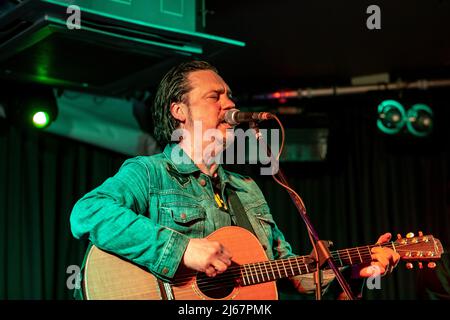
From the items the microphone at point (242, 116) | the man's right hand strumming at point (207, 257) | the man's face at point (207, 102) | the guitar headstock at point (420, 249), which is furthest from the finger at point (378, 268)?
the man's face at point (207, 102)

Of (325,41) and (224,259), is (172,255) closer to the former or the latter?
(224,259)

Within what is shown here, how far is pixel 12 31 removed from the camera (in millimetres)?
4223

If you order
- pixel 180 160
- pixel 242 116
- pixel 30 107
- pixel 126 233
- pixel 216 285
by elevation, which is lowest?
pixel 216 285

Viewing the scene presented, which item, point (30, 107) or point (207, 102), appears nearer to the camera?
point (207, 102)

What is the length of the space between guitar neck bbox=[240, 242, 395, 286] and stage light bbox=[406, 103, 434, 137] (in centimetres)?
379

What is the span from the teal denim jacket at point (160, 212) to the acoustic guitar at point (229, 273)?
0.07 metres

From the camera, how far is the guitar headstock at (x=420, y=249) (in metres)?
2.98

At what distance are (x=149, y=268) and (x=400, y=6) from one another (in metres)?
3.34

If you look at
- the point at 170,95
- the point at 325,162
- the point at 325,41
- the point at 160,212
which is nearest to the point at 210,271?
the point at 160,212

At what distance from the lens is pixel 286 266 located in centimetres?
297

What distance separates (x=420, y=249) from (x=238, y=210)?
36.5 inches

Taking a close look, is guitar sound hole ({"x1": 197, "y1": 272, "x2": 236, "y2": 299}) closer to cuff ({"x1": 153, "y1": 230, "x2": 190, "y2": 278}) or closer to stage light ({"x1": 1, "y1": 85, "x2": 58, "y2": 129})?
cuff ({"x1": 153, "y1": 230, "x2": 190, "y2": 278})

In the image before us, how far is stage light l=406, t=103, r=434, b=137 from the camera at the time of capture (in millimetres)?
6465

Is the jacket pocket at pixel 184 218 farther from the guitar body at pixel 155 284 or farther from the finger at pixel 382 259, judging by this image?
the finger at pixel 382 259
